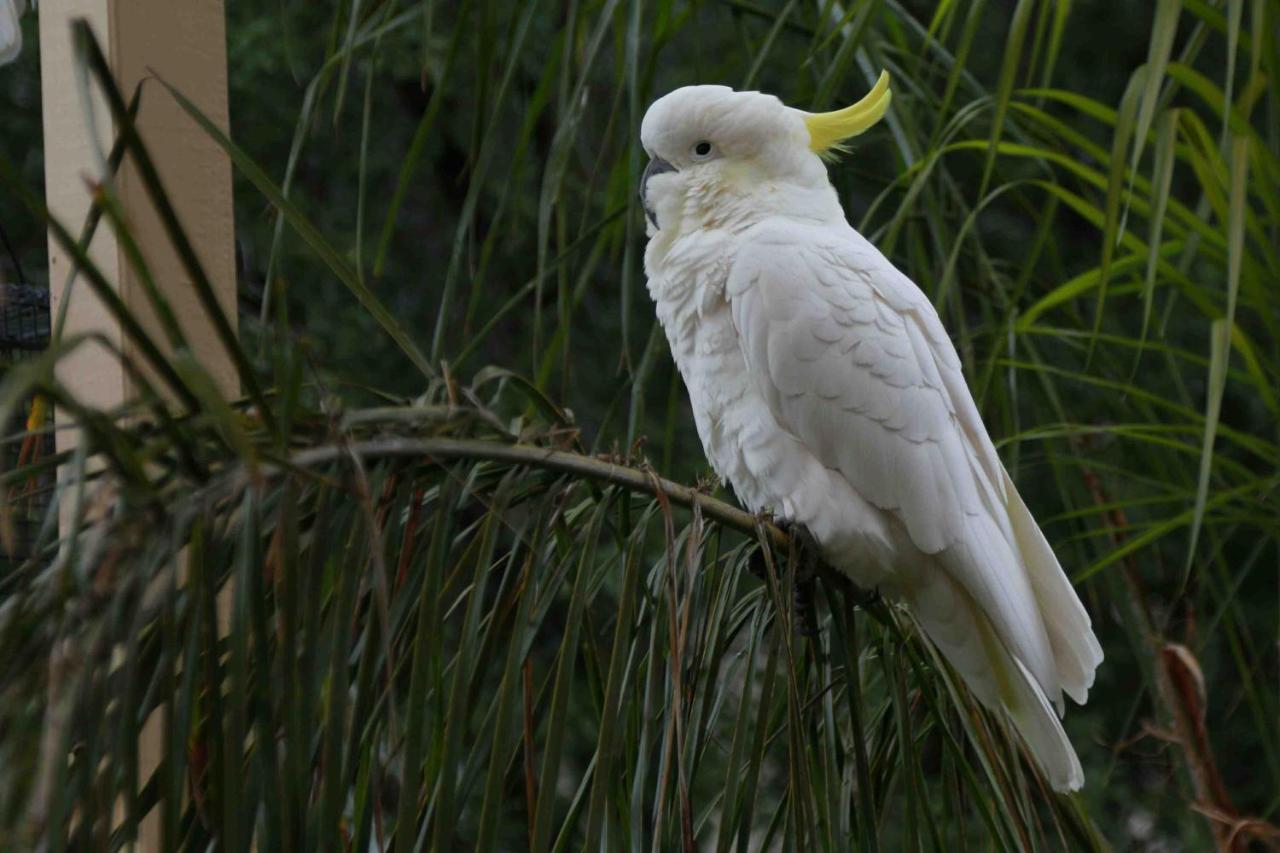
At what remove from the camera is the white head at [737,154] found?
158cm

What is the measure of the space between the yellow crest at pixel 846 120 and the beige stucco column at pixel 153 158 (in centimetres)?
66

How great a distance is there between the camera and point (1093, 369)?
1.99m

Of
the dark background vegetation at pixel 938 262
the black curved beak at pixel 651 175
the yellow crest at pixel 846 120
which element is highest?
the yellow crest at pixel 846 120

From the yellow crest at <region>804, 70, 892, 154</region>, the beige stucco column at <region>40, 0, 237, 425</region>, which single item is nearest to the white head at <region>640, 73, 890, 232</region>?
the yellow crest at <region>804, 70, 892, 154</region>

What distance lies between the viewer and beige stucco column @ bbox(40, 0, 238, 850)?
1160 millimetres

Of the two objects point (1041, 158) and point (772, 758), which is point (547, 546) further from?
point (772, 758)

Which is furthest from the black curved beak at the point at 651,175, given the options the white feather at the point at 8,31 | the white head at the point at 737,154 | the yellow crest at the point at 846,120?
the white feather at the point at 8,31

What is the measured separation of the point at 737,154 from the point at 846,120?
0.41ft

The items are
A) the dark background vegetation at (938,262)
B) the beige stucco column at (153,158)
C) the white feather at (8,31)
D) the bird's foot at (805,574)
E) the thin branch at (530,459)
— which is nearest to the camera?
the thin branch at (530,459)

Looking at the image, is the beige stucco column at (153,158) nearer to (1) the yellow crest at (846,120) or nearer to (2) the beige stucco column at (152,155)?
(2) the beige stucco column at (152,155)

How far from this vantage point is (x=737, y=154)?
1592 millimetres

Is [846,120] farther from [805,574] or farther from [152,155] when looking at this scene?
[152,155]

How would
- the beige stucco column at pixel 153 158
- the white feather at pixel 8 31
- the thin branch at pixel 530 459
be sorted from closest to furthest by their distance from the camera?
1. the thin branch at pixel 530 459
2. the beige stucco column at pixel 153 158
3. the white feather at pixel 8 31

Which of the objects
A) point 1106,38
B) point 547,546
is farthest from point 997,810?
point 1106,38
